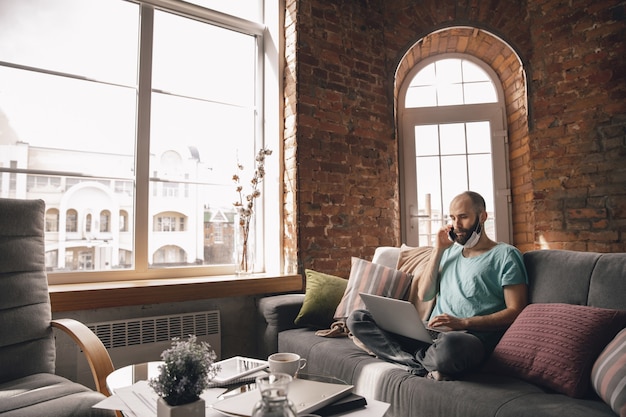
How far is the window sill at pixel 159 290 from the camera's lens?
2.33m

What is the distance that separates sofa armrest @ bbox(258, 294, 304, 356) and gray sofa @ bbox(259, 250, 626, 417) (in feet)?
1.02

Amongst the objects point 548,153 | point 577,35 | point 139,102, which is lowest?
point 548,153

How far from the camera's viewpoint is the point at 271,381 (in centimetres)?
97

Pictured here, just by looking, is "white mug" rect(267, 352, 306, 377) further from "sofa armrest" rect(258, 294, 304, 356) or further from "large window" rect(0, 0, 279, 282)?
"large window" rect(0, 0, 279, 282)

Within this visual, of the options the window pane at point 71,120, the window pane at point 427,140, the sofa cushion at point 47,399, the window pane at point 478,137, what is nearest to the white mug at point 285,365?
the sofa cushion at point 47,399

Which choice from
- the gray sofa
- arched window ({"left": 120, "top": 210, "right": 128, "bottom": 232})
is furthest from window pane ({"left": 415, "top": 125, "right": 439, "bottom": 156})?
arched window ({"left": 120, "top": 210, "right": 128, "bottom": 232})

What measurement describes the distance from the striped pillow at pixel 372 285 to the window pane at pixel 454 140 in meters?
1.92

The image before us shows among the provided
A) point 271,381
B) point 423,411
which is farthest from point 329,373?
point 271,381

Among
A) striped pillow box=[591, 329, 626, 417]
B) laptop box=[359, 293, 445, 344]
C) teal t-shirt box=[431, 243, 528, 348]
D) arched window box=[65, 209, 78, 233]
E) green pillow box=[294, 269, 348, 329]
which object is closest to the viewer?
striped pillow box=[591, 329, 626, 417]

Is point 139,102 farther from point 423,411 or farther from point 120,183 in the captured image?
point 423,411

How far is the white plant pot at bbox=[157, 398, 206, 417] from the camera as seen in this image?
988mm

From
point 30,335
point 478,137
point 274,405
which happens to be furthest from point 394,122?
point 274,405

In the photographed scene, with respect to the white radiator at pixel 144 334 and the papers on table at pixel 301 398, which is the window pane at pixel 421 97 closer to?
the white radiator at pixel 144 334

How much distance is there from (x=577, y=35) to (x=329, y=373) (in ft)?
10.6
